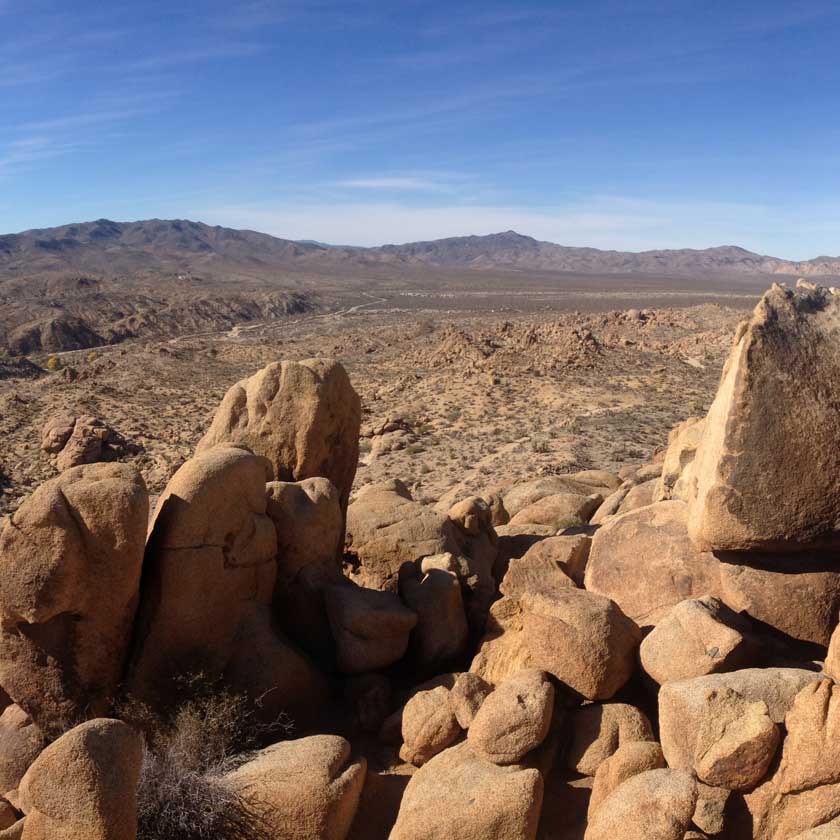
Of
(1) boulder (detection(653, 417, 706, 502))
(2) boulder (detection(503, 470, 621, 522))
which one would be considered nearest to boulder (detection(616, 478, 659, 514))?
(1) boulder (detection(653, 417, 706, 502))

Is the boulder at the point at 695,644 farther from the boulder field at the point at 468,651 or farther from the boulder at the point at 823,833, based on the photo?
the boulder at the point at 823,833

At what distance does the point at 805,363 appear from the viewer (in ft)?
20.4

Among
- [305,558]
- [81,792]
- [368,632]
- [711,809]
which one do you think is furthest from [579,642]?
[81,792]

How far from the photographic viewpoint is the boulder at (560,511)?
→ 12.1 m

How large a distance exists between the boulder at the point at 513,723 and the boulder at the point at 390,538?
137 inches

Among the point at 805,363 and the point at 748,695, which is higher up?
the point at 805,363

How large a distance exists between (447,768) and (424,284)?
11736 cm

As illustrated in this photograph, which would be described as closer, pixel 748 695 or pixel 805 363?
pixel 748 695

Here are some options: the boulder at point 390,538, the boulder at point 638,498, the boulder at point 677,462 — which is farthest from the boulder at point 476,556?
the boulder at point 677,462

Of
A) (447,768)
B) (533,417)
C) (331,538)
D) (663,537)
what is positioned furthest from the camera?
(533,417)

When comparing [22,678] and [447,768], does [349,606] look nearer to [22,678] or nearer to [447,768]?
[447,768]

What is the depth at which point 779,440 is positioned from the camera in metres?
6.15

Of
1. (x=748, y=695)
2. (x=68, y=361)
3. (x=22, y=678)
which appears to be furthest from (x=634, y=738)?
(x=68, y=361)

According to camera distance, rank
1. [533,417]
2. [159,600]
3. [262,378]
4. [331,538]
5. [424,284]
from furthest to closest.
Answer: [424,284] → [533,417] → [262,378] → [331,538] → [159,600]
